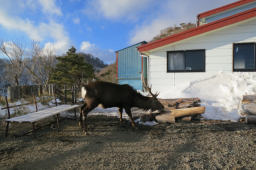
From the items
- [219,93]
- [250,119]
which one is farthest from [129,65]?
[250,119]

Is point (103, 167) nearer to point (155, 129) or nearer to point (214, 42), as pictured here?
point (155, 129)

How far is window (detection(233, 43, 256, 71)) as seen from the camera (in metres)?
→ 8.23

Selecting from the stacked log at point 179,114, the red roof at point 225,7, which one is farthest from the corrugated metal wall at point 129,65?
the stacked log at point 179,114

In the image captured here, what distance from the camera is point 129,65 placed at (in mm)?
16328

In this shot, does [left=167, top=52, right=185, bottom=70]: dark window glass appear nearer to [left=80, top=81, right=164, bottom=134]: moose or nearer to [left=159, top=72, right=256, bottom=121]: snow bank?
[left=159, top=72, right=256, bottom=121]: snow bank

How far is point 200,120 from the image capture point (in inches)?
239

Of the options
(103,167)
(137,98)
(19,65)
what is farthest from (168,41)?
(19,65)

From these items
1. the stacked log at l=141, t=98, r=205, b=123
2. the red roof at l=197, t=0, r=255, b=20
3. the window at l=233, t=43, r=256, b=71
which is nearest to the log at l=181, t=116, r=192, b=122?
the stacked log at l=141, t=98, r=205, b=123

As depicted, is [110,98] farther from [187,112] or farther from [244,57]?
[244,57]

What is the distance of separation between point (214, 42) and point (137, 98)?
5675mm

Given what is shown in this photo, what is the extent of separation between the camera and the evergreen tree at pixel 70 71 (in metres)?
15.9

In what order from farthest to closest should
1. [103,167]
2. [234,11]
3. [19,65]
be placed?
[19,65], [234,11], [103,167]

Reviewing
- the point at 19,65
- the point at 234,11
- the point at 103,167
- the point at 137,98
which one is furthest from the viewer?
the point at 19,65

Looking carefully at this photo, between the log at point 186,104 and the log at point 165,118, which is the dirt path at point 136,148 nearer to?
the log at point 165,118
